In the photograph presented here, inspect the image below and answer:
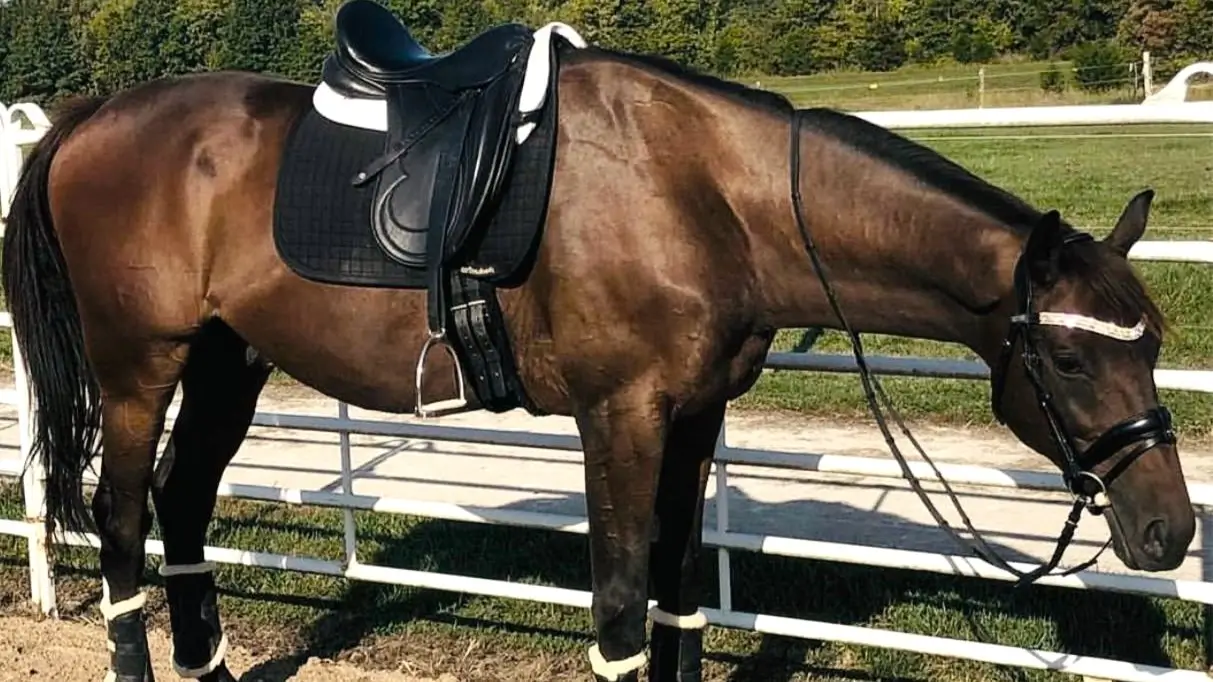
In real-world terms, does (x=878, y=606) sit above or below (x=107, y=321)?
below

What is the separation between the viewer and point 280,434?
7.66 meters

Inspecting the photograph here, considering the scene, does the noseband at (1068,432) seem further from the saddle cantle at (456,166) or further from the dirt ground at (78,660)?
the dirt ground at (78,660)

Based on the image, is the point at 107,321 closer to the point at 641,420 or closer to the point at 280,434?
the point at 641,420

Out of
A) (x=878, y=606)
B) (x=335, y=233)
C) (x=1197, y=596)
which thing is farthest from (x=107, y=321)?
(x=1197, y=596)

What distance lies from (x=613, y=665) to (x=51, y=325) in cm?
199

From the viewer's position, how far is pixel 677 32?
38750mm

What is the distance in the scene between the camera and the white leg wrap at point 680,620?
11.9ft

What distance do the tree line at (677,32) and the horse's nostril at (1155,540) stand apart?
30.1m

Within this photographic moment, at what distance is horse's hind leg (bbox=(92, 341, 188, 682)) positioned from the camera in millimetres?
3557

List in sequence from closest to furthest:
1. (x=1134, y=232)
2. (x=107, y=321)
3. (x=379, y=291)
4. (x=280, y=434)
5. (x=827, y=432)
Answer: (x=1134, y=232) < (x=379, y=291) < (x=107, y=321) < (x=827, y=432) < (x=280, y=434)

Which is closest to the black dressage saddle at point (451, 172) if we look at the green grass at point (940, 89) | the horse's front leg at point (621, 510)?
the horse's front leg at point (621, 510)

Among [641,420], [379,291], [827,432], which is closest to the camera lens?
[641,420]

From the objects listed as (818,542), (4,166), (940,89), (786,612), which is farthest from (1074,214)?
(940,89)

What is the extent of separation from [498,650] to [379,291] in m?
1.65
